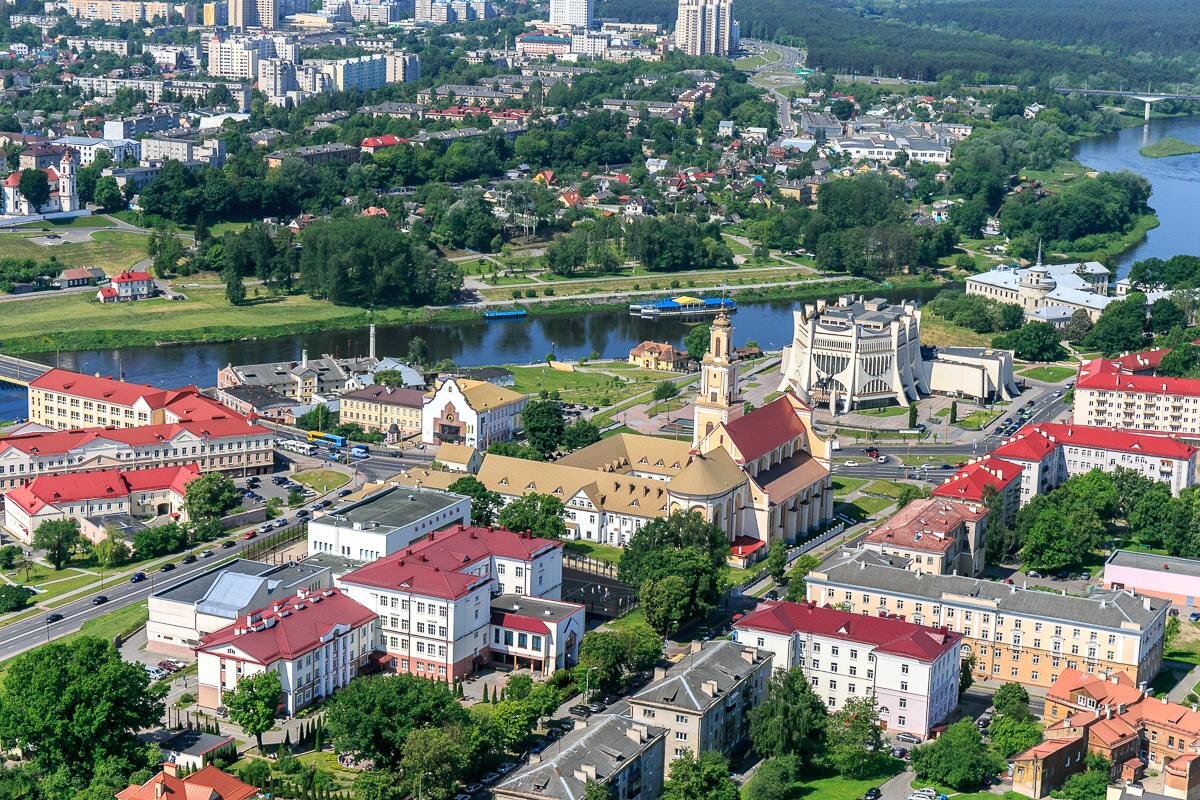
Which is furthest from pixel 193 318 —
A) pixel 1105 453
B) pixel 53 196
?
pixel 1105 453

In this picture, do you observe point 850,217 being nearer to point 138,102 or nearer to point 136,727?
point 138,102

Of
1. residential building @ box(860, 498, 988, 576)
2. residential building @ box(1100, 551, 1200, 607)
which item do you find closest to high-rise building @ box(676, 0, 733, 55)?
residential building @ box(860, 498, 988, 576)

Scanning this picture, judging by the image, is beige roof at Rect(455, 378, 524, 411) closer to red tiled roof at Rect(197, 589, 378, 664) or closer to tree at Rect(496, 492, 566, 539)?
tree at Rect(496, 492, 566, 539)

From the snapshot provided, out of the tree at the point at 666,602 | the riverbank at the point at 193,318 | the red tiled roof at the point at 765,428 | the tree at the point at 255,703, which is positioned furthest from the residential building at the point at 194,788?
the riverbank at the point at 193,318

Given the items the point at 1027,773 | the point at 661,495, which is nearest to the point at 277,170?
the point at 661,495

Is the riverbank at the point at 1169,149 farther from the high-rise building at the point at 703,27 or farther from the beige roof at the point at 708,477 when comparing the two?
the beige roof at the point at 708,477

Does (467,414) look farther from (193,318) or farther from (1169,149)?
(1169,149)
